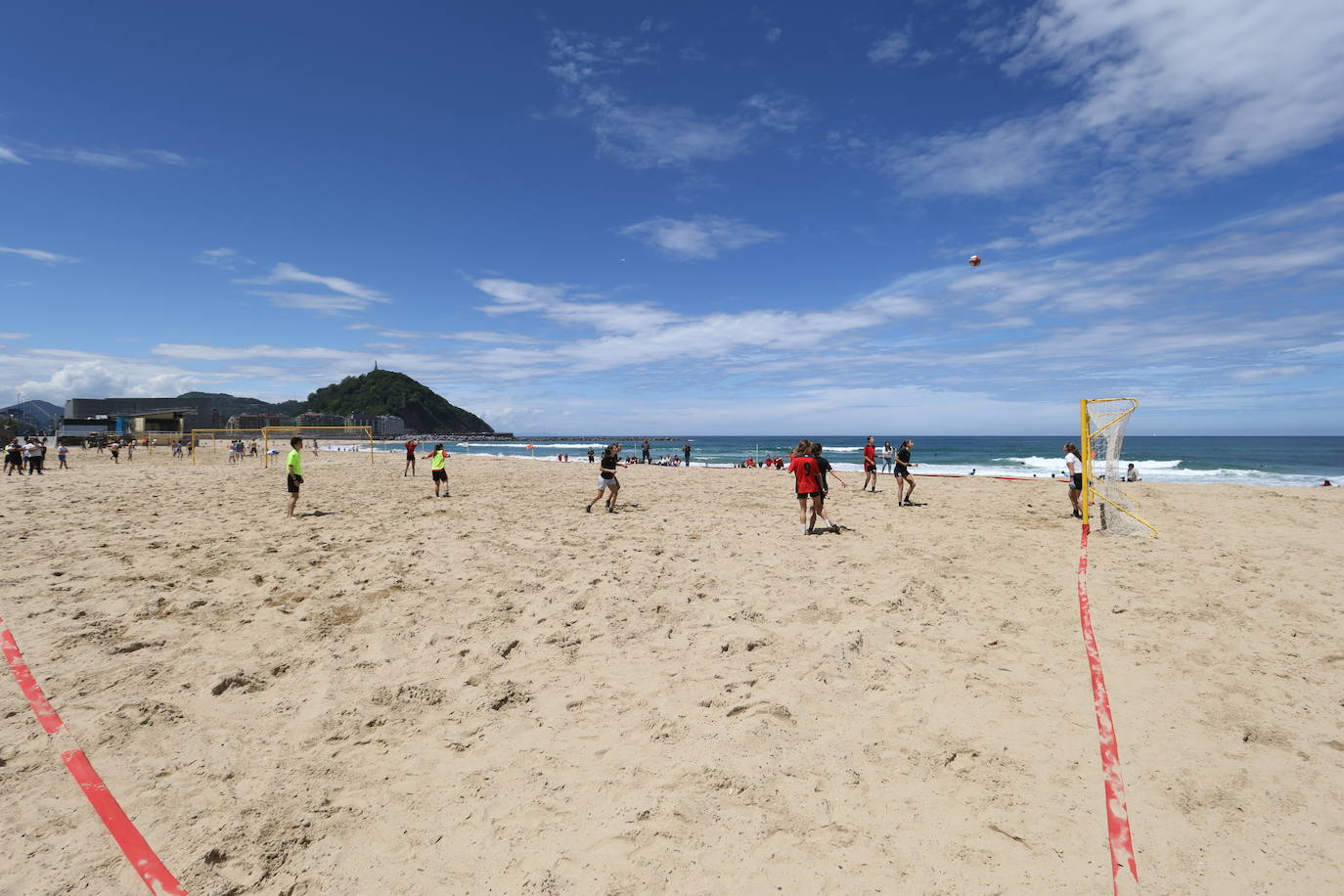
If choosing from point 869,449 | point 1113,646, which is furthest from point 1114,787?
point 869,449

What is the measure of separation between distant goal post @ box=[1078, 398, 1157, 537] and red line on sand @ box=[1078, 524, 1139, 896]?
5.97 meters

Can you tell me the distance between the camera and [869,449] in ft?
51.5

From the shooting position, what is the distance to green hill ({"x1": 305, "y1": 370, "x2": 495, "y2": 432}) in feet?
446

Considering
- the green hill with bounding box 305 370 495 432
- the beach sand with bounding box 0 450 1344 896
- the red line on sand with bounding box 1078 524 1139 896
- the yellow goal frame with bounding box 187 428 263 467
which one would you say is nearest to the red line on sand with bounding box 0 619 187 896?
the beach sand with bounding box 0 450 1344 896

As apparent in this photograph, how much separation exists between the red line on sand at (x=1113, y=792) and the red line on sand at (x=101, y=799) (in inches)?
166

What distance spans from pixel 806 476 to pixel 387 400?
148 m

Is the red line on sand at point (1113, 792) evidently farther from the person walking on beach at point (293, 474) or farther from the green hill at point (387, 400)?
the green hill at point (387, 400)

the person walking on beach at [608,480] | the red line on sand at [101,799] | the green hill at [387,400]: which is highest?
the green hill at [387,400]

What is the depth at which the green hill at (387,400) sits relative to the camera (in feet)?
446

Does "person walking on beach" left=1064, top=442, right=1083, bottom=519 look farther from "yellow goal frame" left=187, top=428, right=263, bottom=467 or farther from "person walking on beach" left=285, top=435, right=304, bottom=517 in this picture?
"yellow goal frame" left=187, top=428, right=263, bottom=467

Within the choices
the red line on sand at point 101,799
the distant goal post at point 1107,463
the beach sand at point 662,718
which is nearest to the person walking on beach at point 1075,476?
the distant goal post at point 1107,463

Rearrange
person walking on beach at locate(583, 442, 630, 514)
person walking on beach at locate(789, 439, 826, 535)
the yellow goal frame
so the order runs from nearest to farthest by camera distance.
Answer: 1. person walking on beach at locate(789, 439, 826, 535)
2. person walking on beach at locate(583, 442, 630, 514)
3. the yellow goal frame

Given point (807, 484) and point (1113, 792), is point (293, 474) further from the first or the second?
point (1113, 792)

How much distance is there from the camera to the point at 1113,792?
10.1 ft
